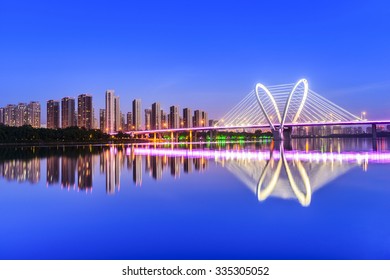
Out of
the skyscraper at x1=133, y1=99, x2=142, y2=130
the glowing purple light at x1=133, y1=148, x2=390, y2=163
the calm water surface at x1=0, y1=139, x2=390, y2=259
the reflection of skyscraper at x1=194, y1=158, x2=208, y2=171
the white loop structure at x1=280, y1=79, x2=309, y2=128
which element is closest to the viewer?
the calm water surface at x1=0, y1=139, x2=390, y2=259

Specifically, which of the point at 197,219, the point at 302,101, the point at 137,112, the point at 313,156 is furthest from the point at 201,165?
the point at 137,112

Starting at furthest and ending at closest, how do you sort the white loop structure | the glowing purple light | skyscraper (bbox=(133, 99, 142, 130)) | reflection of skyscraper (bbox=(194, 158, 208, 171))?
1. skyscraper (bbox=(133, 99, 142, 130))
2. the white loop structure
3. the glowing purple light
4. reflection of skyscraper (bbox=(194, 158, 208, 171))

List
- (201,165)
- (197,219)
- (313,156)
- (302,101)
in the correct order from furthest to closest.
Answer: (302,101) < (313,156) < (201,165) < (197,219)

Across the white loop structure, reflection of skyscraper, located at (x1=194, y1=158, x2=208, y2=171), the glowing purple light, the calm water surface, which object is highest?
the white loop structure

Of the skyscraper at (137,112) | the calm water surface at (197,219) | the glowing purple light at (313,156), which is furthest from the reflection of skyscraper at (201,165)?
the skyscraper at (137,112)

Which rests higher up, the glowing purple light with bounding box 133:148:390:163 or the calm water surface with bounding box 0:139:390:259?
the glowing purple light with bounding box 133:148:390:163

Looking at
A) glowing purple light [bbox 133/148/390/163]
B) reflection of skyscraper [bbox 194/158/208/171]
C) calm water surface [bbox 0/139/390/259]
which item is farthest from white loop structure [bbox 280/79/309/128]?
calm water surface [bbox 0/139/390/259]

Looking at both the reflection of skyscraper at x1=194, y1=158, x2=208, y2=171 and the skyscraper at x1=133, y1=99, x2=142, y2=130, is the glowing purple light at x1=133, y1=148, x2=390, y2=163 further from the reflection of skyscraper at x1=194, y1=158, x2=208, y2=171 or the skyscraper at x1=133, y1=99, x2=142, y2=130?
the skyscraper at x1=133, y1=99, x2=142, y2=130

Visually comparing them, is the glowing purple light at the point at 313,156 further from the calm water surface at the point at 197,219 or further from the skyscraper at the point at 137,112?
the skyscraper at the point at 137,112

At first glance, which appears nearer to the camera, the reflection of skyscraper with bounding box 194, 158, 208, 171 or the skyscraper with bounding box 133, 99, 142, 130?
the reflection of skyscraper with bounding box 194, 158, 208, 171

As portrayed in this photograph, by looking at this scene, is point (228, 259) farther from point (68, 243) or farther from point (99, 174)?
point (99, 174)

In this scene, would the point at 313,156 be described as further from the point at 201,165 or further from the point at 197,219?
the point at 197,219

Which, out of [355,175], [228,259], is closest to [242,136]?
[355,175]
